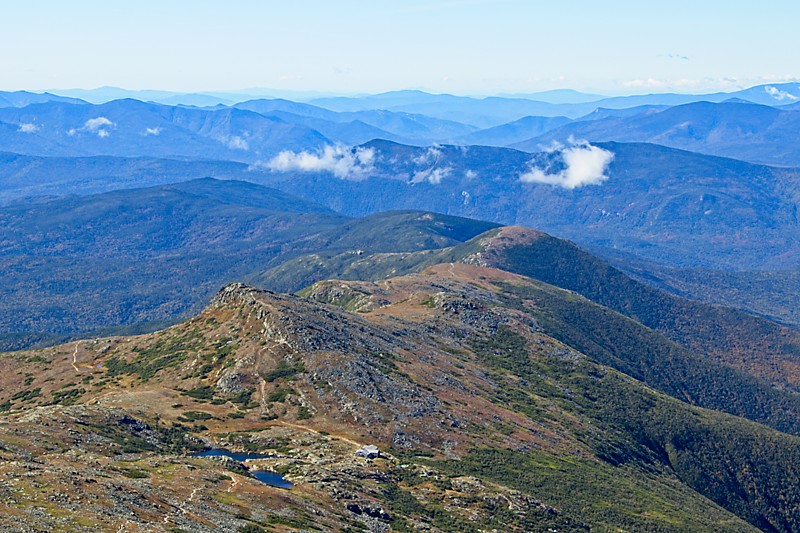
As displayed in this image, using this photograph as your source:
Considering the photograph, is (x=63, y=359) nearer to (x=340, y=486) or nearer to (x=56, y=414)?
(x=56, y=414)

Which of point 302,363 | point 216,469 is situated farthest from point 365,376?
point 216,469

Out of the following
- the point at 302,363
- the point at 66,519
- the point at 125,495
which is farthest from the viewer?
the point at 302,363

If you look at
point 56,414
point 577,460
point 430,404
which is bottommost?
point 577,460

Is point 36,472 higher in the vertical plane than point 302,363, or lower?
higher

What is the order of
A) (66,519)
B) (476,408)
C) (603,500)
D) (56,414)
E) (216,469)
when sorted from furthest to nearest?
1. (476,408)
2. (603,500)
3. (56,414)
4. (216,469)
5. (66,519)

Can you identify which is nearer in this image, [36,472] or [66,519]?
[66,519]

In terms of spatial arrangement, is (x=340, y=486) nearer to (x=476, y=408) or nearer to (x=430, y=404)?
(x=430, y=404)

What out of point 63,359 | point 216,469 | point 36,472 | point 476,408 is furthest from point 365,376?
point 36,472
